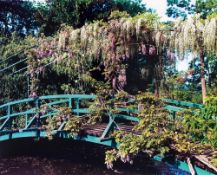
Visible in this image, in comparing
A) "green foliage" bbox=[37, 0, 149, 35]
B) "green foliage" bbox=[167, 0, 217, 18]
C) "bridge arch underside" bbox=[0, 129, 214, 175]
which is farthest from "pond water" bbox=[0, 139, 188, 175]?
"green foliage" bbox=[167, 0, 217, 18]

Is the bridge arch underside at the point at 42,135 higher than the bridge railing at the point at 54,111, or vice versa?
the bridge railing at the point at 54,111

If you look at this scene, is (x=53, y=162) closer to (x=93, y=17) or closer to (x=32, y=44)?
(x=32, y=44)

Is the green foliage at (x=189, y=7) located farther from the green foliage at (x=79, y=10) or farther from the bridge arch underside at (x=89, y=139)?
the bridge arch underside at (x=89, y=139)

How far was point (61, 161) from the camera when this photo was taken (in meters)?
10.8

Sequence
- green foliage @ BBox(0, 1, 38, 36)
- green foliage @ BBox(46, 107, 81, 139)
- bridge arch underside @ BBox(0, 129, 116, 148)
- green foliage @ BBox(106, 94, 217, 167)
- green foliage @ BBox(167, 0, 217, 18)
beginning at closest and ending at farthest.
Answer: green foliage @ BBox(106, 94, 217, 167), bridge arch underside @ BBox(0, 129, 116, 148), green foliage @ BBox(46, 107, 81, 139), green foliage @ BBox(167, 0, 217, 18), green foliage @ BBox(0, 1, 38, 36)

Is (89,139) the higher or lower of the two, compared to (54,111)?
lower

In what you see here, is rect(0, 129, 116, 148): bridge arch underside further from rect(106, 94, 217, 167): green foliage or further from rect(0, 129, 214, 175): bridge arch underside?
rect(106, 94, 217, 167): green foliage

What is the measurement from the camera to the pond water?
973 centimetres

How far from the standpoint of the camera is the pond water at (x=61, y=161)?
9727mm

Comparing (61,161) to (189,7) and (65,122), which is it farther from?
(189,7)

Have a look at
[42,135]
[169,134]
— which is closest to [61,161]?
[42,135]

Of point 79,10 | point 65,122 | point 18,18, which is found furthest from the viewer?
point 18,18

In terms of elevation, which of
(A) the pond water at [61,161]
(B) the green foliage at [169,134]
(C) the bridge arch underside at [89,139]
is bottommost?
(A) the pond water at [61,161]

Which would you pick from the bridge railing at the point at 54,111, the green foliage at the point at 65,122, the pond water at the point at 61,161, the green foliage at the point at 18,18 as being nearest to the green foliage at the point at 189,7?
the bridge railing at the point at 54,111
